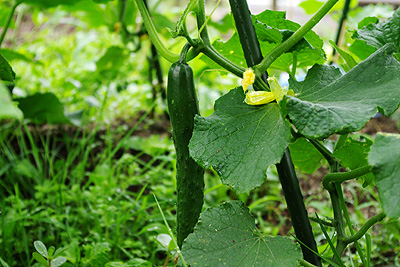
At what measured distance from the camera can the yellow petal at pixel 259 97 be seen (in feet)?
2.75

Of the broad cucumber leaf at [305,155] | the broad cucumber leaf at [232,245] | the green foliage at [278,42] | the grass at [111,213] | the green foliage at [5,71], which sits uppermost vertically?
the green foliage at [278,42]

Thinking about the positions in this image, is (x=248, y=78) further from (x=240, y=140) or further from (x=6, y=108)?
(x=6, y=108)

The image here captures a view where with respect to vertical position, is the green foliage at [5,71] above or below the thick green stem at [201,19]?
below

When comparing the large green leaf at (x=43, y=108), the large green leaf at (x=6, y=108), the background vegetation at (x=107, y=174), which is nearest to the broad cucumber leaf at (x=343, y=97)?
the background vegetation at (x=107, y=174)

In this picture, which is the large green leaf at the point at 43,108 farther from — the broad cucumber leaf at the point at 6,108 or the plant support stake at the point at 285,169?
the broad cucumber leaf at the point at 6,108

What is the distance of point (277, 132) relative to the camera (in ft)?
2.55

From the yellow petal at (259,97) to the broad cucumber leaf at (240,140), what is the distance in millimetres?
13

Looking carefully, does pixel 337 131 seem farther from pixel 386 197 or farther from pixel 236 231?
pixel 236 231

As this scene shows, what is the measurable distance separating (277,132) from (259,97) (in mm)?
101

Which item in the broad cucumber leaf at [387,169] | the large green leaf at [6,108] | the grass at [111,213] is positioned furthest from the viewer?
the grass at [111,213]

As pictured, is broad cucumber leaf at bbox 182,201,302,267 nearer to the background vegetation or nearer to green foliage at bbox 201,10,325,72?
the background vegetation

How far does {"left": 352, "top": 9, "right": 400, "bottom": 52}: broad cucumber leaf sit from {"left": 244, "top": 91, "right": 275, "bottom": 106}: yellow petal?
0.33 metres

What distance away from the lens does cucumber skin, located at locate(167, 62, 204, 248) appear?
0.93 m

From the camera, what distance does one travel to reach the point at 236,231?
2.84 feet
